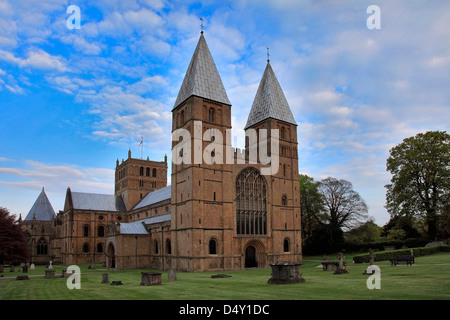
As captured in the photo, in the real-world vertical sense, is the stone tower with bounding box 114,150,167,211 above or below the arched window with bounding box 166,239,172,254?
Answer: above

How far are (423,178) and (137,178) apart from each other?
49359 mm

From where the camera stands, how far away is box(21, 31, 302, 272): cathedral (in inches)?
1553

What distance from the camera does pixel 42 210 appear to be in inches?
3098

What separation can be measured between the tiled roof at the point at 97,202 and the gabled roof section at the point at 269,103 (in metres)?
33.8

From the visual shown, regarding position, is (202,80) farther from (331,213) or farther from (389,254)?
(331,213)

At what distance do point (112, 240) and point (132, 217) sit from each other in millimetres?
20803

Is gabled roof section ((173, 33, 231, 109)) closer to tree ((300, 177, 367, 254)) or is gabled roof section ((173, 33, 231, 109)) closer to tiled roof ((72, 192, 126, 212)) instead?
tree ((300, 177, 367, 254))

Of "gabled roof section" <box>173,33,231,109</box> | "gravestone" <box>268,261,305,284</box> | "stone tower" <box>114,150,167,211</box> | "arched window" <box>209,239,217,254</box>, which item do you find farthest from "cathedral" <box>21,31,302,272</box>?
"gravestone" <box>268,261,305,284</box>

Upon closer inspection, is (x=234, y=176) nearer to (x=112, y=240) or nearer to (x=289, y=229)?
(x=289, y=229)

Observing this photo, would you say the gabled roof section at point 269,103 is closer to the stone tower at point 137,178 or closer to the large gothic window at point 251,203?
the large gothic window at point 251,203

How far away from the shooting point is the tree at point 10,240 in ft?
151

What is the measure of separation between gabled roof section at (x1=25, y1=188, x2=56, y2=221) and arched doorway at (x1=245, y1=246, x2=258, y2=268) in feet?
173

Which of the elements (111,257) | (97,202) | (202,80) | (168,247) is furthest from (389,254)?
(97,202)
